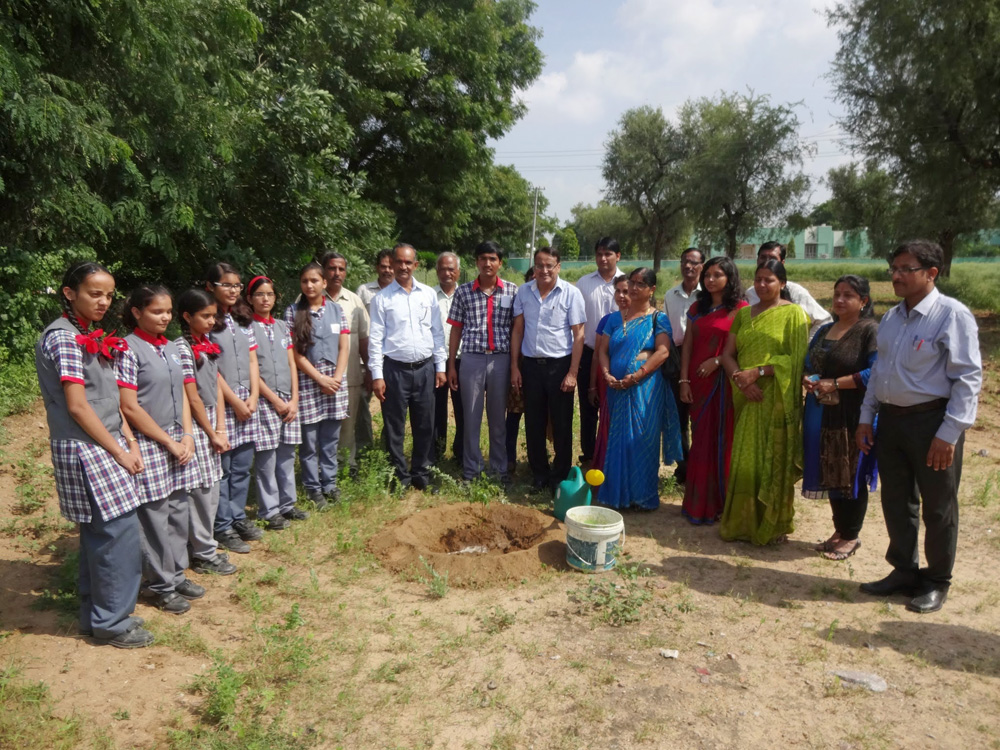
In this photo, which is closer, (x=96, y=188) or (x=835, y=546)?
(x=835, y=546)

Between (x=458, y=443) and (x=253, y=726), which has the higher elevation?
(x=458, y=443)

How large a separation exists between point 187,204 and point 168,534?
5.68 m

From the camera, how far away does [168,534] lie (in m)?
3.66

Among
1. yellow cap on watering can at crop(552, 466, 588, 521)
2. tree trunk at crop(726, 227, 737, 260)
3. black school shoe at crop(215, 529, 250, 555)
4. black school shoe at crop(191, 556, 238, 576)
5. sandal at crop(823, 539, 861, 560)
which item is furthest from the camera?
tree trunk at crop(726, 227, 737, 260)

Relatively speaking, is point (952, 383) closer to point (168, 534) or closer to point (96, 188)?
point (168, 534)

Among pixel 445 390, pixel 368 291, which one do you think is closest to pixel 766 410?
pixel 445 390

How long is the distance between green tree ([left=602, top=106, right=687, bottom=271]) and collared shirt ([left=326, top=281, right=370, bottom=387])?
23.7 m

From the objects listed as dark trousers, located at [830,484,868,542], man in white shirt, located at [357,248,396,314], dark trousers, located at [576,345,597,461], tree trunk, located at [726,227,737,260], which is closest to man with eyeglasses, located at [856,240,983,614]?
dark trousers, located at [830,484,868,542]

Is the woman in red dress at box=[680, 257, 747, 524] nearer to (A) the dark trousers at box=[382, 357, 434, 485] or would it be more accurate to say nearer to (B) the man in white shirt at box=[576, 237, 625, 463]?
(B) the man in white shirt at box=[576, 237, 625, 463]

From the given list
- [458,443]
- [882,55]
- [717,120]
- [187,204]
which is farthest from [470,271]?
[458,443]

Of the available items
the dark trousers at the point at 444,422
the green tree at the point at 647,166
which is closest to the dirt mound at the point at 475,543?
the dark trousers at the point at 444,422

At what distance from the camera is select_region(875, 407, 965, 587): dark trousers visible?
3.65 meters

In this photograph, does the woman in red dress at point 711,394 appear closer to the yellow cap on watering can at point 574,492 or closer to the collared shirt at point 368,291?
the yellow cap on watering can at point 574,492

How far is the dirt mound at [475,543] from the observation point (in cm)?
428
